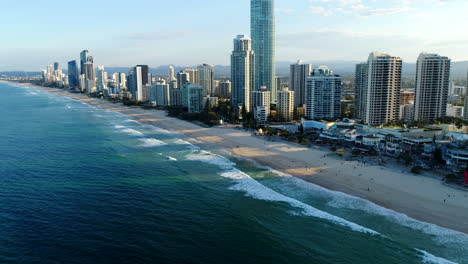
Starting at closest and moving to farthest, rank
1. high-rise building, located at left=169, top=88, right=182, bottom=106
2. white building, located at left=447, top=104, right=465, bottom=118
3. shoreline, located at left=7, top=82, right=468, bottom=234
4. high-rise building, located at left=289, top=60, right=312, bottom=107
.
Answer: shoreline, located at left=7, top=82, right=468, bottom=234
white building, located at left=447, top=104, right=465, bottom=118
high-rise building, located at left=289, top=60, right=312, bottom=107
high-rise building, located at left=169, top=88, right=182, bottom=106

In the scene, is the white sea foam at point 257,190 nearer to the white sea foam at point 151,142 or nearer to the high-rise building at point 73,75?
the white sea foam at point 151,142

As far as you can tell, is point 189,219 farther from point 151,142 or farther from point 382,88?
point 382,88

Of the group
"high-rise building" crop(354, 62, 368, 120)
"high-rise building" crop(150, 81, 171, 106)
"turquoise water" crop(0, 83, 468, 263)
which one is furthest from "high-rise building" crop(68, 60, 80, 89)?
"turquoise water" crop(0, 83, 468, 263)

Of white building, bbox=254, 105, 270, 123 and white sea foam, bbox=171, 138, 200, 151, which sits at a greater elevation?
white building, bbox=254, 105, 270, 123

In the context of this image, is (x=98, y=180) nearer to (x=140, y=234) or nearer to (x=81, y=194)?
(x=81, y=194)

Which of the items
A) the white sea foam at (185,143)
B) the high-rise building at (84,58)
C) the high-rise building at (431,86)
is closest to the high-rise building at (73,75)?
the high-rise building at (84,58)

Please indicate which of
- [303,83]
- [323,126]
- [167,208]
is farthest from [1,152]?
[303,83]

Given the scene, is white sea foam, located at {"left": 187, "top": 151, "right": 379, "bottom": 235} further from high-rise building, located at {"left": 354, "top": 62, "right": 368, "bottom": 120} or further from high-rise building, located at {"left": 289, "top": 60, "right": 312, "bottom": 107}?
high-rise building, located at {"left": 289, "top": 60, "right": 312, "bottom": 107}
